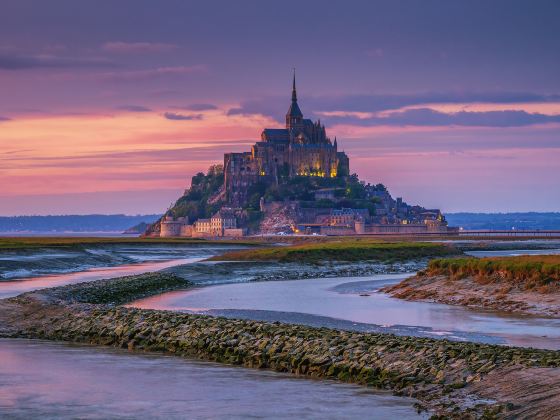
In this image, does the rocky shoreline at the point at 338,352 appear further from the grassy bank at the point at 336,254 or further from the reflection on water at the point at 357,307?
the grassy bank at the point at 336,254

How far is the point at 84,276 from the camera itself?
5950 centimetres

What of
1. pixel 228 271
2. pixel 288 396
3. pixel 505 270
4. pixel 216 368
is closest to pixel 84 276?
pixel 228 271

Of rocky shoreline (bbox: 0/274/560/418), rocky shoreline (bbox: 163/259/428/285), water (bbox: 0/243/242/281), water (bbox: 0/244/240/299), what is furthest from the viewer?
water (bbox: 0/243/242/281)

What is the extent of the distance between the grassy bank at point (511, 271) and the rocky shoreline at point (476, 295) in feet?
1.00

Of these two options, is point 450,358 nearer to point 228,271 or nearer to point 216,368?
point 216,368

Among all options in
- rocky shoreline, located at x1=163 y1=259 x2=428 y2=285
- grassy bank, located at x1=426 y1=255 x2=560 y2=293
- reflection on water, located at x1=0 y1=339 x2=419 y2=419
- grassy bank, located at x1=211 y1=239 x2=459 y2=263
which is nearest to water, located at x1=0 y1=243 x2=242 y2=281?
rocky shoreline, located at x1=163 y1=259 x2=428 y2=285

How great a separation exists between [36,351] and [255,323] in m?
5.99

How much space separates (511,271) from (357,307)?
6.95m

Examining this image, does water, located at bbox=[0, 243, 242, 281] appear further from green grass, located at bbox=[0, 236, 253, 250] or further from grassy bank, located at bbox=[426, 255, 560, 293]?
grassy bank, located at bbox=[426, 255, 560, 293]

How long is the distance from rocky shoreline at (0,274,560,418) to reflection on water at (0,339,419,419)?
0.62 m

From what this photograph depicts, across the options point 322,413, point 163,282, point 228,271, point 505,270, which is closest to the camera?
point 322,413

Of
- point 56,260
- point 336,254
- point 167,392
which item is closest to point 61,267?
point 56,260

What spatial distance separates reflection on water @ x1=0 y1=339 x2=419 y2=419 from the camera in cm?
1784

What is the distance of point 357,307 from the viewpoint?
37625mm
